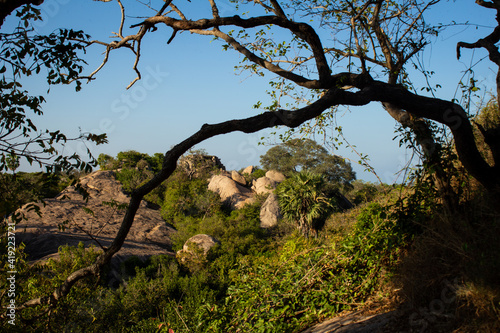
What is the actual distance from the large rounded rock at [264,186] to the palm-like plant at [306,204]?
39.0 ft

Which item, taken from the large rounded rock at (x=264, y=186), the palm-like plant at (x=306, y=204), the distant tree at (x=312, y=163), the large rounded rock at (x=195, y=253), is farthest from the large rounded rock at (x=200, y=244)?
the distant tree at (x=312, y=163)

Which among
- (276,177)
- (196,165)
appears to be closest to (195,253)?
(276,177)

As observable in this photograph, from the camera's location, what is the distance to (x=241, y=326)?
4844mm

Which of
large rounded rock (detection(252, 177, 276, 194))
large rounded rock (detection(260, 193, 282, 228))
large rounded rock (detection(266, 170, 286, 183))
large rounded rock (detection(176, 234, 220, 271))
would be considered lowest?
large rounded rock (detection(176, 234, 220, 271))

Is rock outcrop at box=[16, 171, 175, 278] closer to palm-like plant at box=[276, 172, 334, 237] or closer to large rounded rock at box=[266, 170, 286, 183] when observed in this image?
palm-like plant at box=[276, 172, 334, 237]

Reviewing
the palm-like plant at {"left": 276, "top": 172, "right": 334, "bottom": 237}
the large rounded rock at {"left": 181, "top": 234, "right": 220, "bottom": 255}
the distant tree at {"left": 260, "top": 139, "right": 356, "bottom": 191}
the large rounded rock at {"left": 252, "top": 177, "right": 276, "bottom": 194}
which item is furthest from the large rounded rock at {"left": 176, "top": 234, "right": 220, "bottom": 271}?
the distant tree at {"left": 260, "top": 139, "right": 356, "bottom": 191}

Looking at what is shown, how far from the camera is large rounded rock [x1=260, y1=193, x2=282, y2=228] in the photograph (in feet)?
88.8

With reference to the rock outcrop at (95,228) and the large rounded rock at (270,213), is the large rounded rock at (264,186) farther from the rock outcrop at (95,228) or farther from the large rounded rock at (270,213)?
the rock outcrop at (95,228)

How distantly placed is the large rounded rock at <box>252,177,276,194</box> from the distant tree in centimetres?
206

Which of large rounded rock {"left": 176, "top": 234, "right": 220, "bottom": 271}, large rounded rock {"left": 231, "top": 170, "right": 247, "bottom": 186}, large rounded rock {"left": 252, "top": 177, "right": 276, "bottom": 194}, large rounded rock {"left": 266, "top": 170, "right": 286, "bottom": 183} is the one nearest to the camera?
large rounded rock {"left": 176, "top": 234, "right": 220, "bottom": 271}

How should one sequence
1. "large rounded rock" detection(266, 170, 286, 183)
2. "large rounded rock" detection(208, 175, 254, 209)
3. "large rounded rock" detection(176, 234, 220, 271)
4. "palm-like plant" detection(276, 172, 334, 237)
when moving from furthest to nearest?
"large rounded rock" detection(266, 170, 286, 183), "large rounded rock" detection(208, 175, 254, 209), "palm-like plant" detection(276, 172, 334, 237), "large rounded rock" detection(176, 234, 220, 271)

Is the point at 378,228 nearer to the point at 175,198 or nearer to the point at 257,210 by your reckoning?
the point at 257,210

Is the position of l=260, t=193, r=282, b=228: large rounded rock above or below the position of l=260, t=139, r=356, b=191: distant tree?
below

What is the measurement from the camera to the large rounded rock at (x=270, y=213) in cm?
2707
